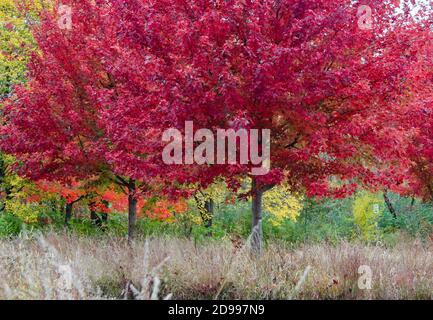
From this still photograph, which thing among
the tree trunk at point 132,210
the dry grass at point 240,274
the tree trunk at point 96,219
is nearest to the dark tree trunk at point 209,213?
the tree trunk at point 96,219

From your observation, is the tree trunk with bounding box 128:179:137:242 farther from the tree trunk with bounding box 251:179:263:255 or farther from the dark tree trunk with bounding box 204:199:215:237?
the dark tree trunk with bounding box 204:199:215:237

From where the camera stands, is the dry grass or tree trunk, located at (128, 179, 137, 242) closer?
the dry grass

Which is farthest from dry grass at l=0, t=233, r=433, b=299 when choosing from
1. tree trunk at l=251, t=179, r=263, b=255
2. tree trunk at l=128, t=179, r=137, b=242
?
tree trunk at l=128, t=179, r=137, b=242

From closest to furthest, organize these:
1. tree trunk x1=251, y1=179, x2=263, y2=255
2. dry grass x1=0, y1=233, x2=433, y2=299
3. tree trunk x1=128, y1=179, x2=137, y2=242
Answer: dry grass x1=0, y1=233, x2=433, y2=299, tree trunk x1=251, y1=179, x2=263, y2=255, tree trunk x1=128, y1=179, x2=137, y2=242

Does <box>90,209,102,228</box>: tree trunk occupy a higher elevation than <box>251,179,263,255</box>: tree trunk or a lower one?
lower

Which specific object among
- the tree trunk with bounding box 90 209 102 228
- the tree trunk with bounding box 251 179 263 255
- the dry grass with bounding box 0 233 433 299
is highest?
the tree trunk with bounding box 251 179 263 255

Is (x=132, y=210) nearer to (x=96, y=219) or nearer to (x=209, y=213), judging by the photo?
(x=96, y=219)

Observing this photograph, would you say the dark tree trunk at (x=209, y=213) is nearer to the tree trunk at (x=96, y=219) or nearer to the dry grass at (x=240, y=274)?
the tree trunk at (x=96, y=219)

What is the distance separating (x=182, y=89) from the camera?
7.50 metres

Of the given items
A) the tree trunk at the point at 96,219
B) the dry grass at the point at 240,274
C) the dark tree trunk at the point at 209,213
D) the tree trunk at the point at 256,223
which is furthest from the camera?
the dark tree trunk at the point at 209,213

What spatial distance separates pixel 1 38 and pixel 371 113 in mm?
12511

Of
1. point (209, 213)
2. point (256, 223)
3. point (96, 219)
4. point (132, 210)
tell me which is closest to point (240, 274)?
point (256, 223)

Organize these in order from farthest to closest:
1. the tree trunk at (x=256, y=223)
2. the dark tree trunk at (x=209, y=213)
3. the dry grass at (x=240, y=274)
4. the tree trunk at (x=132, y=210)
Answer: the dark tree trunk at (x=209, y=213)
the tree trunk at (x=132, y=210)
the tree trunk at (x=256, y=223)
the dry grass at (x=240, y=274)

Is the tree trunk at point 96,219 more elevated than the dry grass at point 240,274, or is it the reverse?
the dry grass at point 240,274
